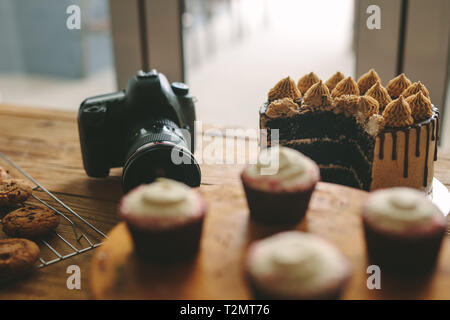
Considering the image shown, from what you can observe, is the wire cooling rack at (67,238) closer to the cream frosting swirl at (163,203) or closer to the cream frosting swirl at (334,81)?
the cream frosting swirl at (163,203)

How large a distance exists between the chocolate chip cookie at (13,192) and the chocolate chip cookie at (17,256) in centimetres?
19

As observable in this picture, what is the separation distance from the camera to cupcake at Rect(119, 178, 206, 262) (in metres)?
0.67

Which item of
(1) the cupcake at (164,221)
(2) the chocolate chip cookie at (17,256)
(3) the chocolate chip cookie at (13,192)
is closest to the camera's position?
(1) the cupcake at (164,221)

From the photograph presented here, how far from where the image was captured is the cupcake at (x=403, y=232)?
648 millimetres

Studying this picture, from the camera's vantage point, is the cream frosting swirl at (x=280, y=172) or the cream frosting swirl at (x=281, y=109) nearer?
the cream frosting swirl at (x=280, y=172)

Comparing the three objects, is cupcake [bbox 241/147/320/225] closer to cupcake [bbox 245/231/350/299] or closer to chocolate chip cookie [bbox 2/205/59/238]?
cupcake [bbox 245/231/350/299]

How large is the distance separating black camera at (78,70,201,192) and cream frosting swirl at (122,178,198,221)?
269mm

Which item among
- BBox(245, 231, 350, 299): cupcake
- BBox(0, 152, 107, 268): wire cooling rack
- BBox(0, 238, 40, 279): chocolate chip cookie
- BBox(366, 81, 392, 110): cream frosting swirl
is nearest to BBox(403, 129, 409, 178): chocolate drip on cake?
BBox(366, 81, 392, 110): cream frosting swirl

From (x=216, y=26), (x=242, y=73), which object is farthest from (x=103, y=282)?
(x=216, y=26)

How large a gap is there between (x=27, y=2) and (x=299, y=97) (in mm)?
1834

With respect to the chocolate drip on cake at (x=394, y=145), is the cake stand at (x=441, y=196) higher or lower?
lower

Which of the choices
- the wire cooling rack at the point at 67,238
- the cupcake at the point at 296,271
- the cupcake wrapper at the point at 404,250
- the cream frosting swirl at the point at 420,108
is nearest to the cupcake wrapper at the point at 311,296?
the cupcake at the point at 296,271

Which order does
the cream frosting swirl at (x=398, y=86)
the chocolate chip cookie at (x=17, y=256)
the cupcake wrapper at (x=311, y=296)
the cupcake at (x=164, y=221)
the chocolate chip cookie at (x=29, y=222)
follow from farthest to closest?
the cream frosting swirl at (x=398, y=86) < the chocolate chip cookie at (x=29, y=222) < the chocolate chip cookie at (x=17, y=256) < the cupcake at (x=164, y=221) < the cupcake wrapper at (x=311, y=296)

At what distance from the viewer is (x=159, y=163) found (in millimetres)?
978
